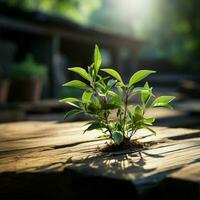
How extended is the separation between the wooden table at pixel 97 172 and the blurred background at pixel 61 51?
348cm

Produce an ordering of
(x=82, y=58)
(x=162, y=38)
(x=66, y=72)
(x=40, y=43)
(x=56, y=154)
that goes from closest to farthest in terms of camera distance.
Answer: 1. (x=56, y=154)
2. (x=40, y=43)
3. (x=66, y=72)
4. (x=82, y=58)
5. (x=162, y=38)

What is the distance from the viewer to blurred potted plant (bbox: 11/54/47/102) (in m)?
7.95

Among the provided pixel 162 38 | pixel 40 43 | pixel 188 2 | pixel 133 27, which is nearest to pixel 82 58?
pixel 40 43

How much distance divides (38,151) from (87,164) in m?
0.51

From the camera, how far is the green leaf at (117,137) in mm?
2115

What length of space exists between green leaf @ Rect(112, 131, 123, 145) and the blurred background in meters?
3.50

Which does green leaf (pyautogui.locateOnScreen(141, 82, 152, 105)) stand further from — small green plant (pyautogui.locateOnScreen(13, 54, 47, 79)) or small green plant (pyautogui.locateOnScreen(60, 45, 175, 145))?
small green plant (pyautogui.locateOnScreen(13, 54, 47, 79))

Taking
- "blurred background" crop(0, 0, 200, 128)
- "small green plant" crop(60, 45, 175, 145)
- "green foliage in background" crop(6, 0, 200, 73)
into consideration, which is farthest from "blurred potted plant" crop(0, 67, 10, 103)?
"green foliage in background" crop(6, 0, 200, 73)

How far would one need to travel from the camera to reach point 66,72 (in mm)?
13445

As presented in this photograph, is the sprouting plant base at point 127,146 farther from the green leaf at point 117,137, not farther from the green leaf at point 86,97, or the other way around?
the green leaf at point 86,97

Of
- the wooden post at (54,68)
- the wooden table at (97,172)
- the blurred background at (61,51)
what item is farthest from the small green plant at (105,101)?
the wooden post at (54,68)

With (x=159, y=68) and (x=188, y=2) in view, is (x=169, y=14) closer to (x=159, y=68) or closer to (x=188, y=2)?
(x=188, y=2)

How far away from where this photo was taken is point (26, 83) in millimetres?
7977

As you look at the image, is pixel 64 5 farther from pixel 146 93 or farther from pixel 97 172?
pixel 97 172
